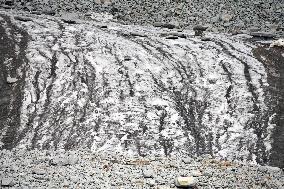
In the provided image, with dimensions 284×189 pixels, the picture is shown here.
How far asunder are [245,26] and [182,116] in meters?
6.33

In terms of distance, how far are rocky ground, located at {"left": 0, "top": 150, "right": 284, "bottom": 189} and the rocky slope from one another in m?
0.65

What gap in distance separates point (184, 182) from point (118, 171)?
1.10 m

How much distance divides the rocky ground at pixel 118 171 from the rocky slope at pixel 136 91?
0.65 meters

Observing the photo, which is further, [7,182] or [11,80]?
[11,80]

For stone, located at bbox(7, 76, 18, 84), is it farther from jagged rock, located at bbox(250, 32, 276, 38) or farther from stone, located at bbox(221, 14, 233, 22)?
stone, located at bbox(221, 14, 233, 22)

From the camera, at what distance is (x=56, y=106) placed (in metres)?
8.28

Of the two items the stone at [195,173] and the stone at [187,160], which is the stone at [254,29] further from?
the stone at [195,173]

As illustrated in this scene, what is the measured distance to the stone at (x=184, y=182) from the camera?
567 centimetres

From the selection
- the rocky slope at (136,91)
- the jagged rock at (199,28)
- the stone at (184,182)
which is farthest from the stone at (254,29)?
the stone at (184,182)

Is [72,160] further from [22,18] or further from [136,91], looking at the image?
[22,18]

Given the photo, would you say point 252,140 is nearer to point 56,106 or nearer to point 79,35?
point 56,106

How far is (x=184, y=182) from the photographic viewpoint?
5691mm

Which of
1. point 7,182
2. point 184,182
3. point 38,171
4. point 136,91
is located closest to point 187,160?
point 184,182

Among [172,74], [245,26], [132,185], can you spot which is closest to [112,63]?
[172,74]
